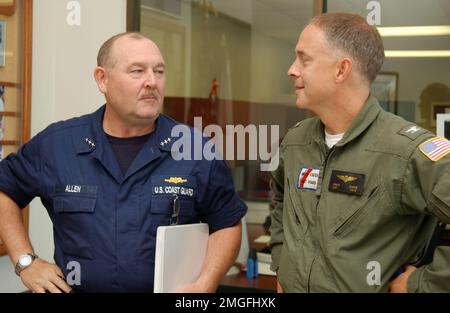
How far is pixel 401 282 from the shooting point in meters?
1.65

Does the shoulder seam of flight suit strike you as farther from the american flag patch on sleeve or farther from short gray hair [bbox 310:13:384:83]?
the american flag patch on sleeve

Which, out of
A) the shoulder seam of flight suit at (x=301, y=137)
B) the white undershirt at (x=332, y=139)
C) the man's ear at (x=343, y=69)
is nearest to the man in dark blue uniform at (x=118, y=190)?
the shoulder seam of flight suit at (x=301, y=137)

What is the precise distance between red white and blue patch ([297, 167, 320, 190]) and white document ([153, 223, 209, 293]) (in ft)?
1.23

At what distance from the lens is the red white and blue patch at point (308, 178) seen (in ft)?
5.86

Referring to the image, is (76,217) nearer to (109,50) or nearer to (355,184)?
(109,50)

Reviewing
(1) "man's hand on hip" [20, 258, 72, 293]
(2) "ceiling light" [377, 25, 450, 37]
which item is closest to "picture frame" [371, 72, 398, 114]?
(2) "ceiling light" [377, 25, 450, 37]

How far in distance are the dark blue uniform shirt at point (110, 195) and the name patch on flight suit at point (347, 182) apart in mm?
452

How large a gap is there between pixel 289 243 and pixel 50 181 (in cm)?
84

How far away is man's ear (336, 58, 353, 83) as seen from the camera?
1742 millimetres

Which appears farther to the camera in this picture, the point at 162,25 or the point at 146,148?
the point at 162,25

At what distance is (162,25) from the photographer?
3.66m

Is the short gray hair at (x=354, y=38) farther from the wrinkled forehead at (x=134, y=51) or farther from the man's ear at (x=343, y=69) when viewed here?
the wrinkled forehead at (x=134, y=51)
